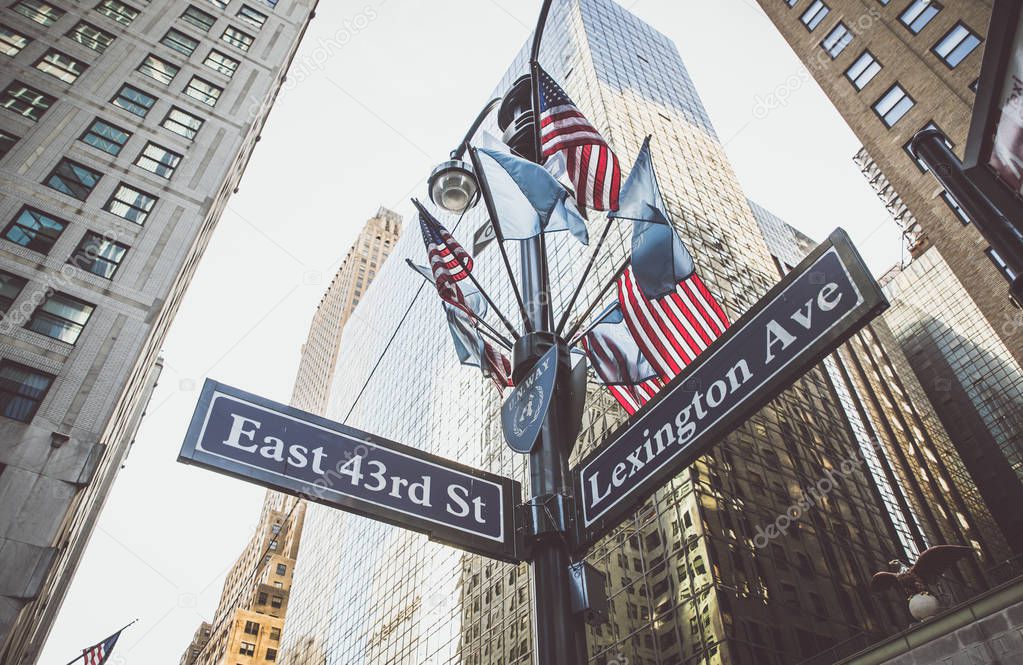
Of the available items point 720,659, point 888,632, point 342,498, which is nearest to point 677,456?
point 342,498

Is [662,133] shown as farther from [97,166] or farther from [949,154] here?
[949,154]

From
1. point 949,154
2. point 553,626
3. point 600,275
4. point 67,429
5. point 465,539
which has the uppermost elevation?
point 600,275

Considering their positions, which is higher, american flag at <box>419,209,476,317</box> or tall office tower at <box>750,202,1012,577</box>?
tall office tower at <box>750,202,1012,577</box>

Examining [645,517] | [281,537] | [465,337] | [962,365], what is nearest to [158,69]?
[645,517]

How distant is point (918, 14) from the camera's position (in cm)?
2755

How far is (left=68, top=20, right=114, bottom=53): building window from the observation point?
27.3 meters

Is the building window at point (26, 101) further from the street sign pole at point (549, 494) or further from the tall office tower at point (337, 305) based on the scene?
the tall office tower at point (337, 305)

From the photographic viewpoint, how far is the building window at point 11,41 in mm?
24906

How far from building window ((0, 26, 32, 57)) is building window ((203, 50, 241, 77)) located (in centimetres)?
687

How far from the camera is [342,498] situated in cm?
381

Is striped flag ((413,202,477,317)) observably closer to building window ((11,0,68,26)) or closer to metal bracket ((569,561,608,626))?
metal bracket ((569,561,608,626))

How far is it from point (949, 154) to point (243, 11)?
125 feet

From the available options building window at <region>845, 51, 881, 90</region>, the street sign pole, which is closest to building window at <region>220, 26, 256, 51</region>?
building window at <region>845, 51, 881, 90</region>

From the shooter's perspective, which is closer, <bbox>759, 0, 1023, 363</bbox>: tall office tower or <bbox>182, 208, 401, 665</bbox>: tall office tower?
<bbox>759, 0, 1023, 363</bbox>: tall office tower
